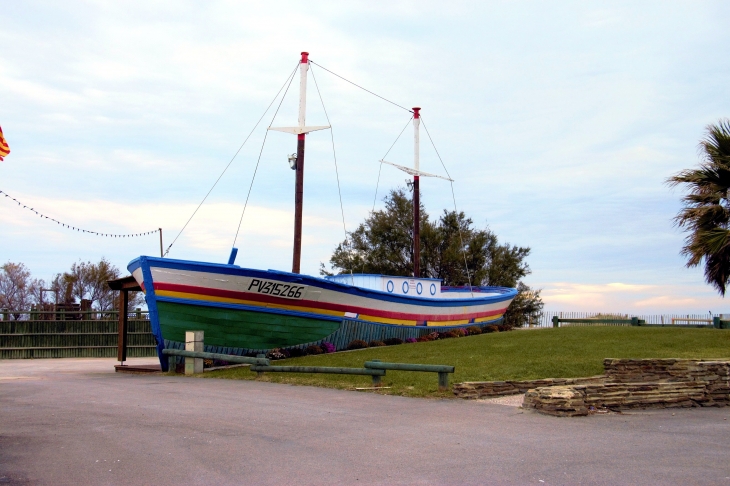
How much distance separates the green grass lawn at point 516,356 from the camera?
1496 cm

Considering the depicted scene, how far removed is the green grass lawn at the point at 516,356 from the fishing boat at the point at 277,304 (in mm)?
1628

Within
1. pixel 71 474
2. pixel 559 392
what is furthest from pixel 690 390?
pixel 71 474

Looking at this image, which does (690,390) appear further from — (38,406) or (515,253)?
(515,253)

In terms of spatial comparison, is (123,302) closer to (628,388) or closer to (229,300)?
(229,300)

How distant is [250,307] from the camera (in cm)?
2125

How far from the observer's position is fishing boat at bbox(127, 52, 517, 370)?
20078 millimetres

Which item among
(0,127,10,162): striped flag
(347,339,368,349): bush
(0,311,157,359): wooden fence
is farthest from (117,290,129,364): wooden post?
(0,127,10,162): striped flag

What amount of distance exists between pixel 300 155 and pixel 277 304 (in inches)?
243

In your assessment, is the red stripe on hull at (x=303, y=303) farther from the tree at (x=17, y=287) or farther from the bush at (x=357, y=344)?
the tree at (x=17, y=287)

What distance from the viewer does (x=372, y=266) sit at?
45906 mm

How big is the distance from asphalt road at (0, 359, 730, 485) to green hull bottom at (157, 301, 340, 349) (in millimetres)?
6960

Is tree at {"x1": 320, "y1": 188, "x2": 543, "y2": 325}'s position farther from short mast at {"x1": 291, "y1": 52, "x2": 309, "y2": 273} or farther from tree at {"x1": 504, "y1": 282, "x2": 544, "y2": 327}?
short mast at {"x1": 291, "y1": 52, "x2": 309, "y2": 273}

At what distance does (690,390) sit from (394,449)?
22.0ft

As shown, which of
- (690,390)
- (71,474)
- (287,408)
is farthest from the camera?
(690,390)
